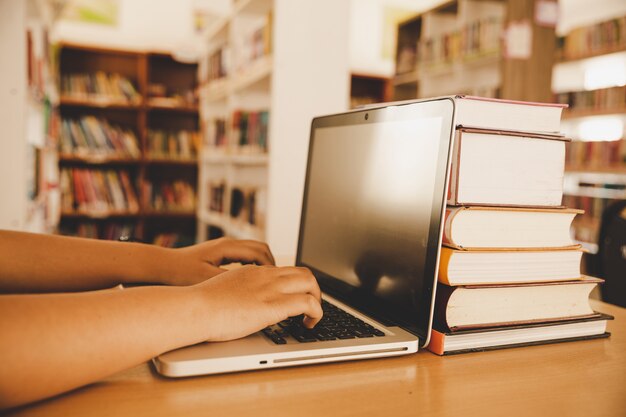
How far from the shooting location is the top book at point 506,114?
67 centimetres

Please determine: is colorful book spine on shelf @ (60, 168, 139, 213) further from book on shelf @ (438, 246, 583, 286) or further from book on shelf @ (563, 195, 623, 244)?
book on shelf @ (438, 246, 583, 286)

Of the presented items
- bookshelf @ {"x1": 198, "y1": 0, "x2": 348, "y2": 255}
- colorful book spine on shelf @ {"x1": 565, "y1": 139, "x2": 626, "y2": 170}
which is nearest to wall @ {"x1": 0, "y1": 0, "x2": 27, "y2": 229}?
bookshelf @ {"x1": 198, "y1": 0, "x2": 348, "y2": 255}

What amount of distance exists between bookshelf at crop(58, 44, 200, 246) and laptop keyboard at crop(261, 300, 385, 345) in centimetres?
355

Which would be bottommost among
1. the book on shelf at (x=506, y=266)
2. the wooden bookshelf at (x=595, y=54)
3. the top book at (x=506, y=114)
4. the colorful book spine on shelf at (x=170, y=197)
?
the colorful book spine on shelf at (x=170, y=197)

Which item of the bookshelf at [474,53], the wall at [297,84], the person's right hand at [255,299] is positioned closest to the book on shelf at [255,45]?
the wall at [297,84]

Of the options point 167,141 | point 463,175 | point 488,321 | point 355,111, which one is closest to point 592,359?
point 488,321

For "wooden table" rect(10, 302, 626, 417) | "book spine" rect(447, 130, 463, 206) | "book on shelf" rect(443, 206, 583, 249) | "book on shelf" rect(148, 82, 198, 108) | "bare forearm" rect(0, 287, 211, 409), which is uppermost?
"book on shelf" rect(148, 82, 198, 108)

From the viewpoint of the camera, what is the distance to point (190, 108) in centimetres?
452

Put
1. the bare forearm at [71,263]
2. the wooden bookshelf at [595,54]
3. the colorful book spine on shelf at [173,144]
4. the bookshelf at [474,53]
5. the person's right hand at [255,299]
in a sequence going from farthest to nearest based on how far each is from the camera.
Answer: the colorful book spine on shelf at [173,144]
the wooden bookshelf at [595,54]
the bookshelf at [474,53]
the bare forearm at [71,263]
the person's right hand at [255,299]

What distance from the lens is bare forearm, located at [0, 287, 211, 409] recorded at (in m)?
0.44

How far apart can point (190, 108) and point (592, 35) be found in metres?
3.29

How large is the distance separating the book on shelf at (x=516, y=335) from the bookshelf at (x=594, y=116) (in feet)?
11.7

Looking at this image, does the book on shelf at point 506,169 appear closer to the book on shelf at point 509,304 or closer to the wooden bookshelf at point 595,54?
the book on shelf at point 509,304

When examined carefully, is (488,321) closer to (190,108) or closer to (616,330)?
(616,330)
